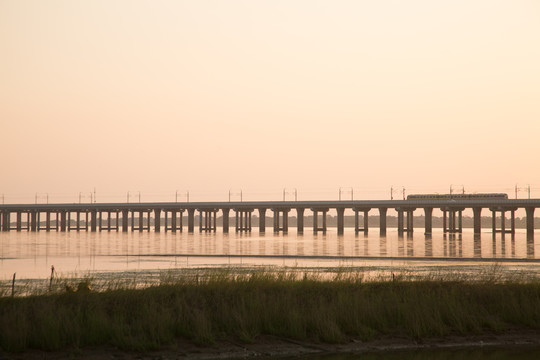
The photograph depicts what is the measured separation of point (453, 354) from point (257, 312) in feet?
20.1

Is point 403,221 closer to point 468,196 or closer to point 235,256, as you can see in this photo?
point 468,196

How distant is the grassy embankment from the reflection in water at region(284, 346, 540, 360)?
89 centimetres

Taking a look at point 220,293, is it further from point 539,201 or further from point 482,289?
point 539,201

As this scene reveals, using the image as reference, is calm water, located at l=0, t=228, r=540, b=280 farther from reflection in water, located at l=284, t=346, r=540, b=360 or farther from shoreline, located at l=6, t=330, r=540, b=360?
reflection in water, located at l=284, t=346, r=540, b=360

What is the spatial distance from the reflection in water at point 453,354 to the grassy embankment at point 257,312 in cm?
89

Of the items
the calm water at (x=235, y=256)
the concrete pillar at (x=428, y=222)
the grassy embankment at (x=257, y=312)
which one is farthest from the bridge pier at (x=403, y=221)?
the grassy embankment at (x=257, y=312)

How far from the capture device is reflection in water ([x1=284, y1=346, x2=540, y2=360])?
20469 mm

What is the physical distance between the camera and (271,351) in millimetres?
20453

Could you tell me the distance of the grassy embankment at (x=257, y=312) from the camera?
19391 millimetres

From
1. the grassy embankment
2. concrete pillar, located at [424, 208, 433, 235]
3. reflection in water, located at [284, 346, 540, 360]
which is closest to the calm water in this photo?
the grassy embankment

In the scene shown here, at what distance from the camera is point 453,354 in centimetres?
2092

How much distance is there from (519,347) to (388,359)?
15.1 feet

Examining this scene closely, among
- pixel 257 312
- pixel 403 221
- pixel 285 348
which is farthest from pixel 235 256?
pixel 403 221

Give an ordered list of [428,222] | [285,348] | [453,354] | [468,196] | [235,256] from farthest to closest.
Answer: [468,196] → [428,222] → [235,256] → [453,354] → [285,348]
